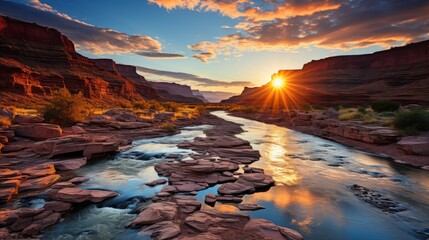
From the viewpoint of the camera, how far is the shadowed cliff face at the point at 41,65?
45.2 m

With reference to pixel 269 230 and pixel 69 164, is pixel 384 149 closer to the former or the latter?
pixel 269 230

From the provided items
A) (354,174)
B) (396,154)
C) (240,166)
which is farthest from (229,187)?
(396,154)

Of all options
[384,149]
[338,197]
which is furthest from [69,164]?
[384,149]

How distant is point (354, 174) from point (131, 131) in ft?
58.9

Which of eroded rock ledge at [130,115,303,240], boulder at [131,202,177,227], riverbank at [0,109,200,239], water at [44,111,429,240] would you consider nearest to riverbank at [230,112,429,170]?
water at [44,111,429,240]

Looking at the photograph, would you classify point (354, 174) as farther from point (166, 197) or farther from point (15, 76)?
point (15, 76)

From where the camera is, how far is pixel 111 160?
13.3m

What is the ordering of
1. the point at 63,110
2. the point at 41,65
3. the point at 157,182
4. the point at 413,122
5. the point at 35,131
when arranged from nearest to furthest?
the point at 157,182 < the point at 35,131 < the point at 413,122 < the point at 63,110 < the point at 41,65

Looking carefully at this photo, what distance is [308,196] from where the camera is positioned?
8.90 meters

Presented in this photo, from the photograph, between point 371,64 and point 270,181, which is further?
point 371,64

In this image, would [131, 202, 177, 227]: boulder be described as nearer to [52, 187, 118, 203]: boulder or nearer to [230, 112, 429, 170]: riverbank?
[52, 187, 118, 203]: boulder

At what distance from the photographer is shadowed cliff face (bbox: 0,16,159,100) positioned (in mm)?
45219

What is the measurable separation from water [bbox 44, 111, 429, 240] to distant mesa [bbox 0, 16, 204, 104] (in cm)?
4053

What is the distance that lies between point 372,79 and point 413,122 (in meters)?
87.9
